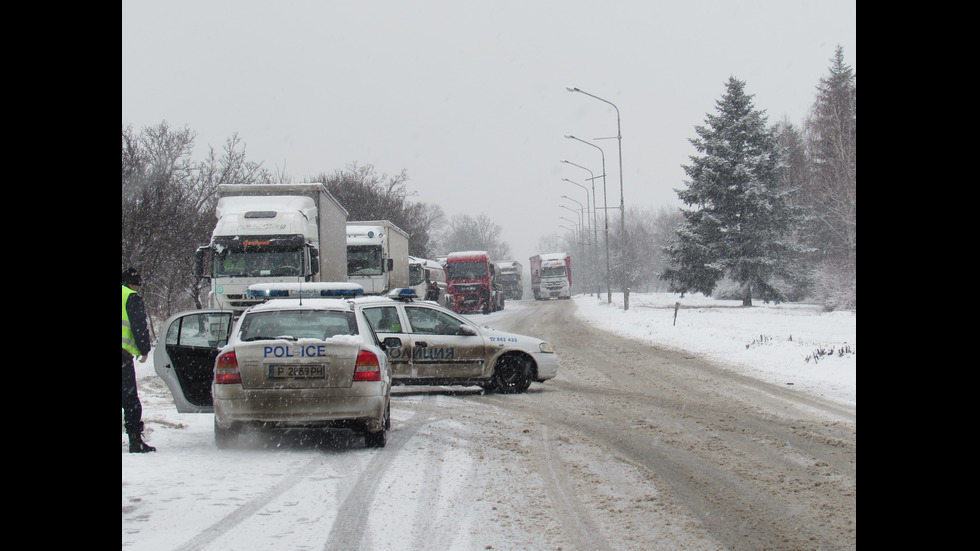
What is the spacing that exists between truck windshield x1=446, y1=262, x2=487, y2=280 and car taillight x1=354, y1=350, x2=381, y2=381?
37.1 metres

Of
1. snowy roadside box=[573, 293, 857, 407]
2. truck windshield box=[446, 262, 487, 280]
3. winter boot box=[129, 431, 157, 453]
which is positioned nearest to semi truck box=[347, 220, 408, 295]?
snowy roadside box=[573, 293, 857, 407]

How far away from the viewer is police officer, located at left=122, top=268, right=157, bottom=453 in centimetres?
776

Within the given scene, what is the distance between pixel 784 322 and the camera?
95.2 feet

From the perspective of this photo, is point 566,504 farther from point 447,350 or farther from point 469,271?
point 469,271

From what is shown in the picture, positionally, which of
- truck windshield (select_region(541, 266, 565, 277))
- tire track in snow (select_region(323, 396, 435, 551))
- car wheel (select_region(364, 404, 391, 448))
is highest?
truck windshield (select_region(541, 266, 565, 277))

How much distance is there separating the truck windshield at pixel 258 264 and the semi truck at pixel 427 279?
15295 millimetres

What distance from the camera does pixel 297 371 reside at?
26.1 feet

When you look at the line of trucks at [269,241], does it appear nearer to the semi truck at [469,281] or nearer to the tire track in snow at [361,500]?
the tire track in snow at [361,500]

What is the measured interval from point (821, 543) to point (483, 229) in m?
146

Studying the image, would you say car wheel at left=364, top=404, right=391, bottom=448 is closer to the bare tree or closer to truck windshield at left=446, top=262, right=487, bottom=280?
truck windshield at left=446, top=262, right=487, bottom=280

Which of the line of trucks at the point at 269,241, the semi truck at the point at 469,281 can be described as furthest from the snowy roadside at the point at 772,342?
the semi truck at the point at 469,281

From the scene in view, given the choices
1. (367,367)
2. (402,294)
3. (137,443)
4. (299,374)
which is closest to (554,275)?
(402,294)
